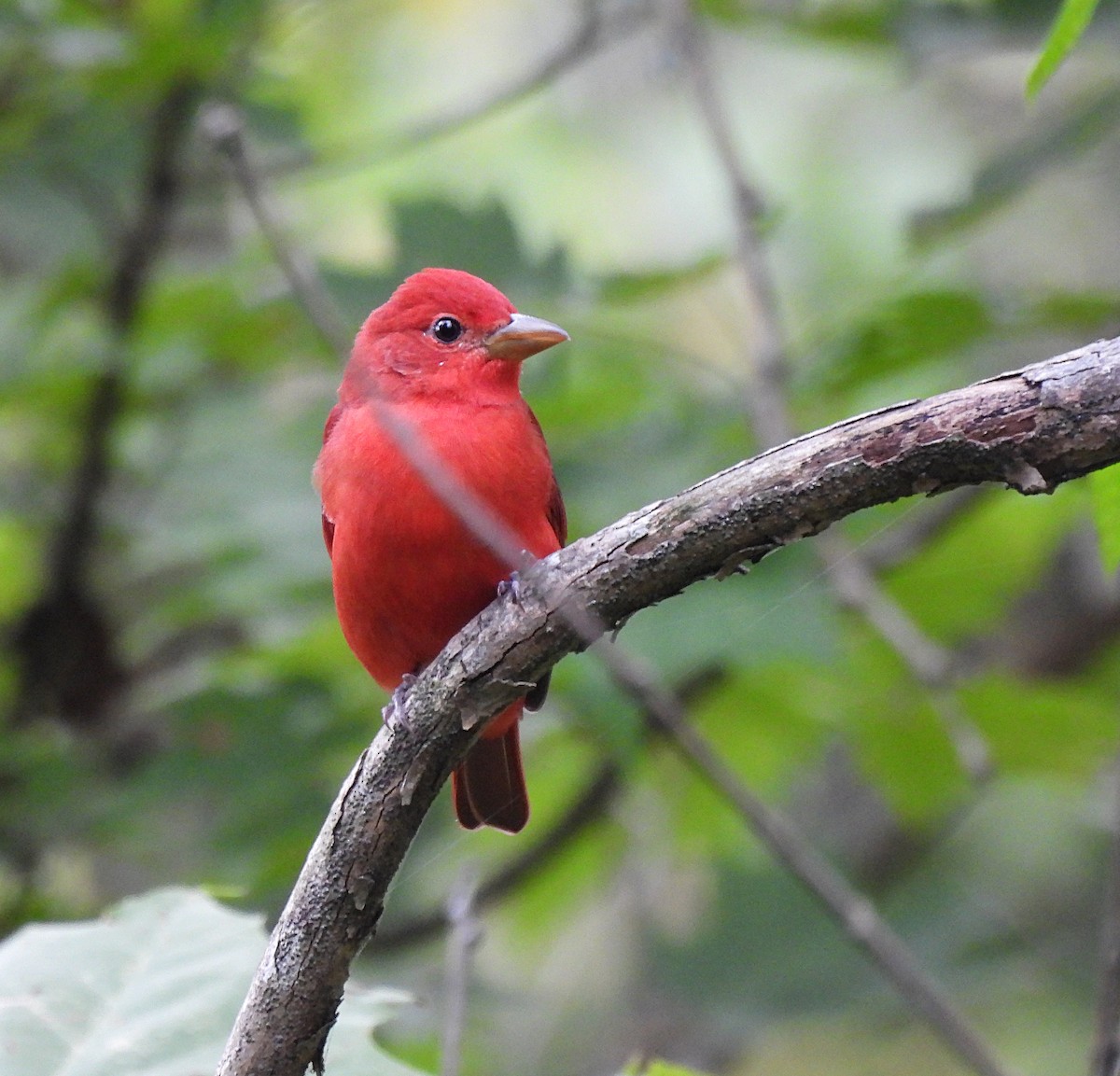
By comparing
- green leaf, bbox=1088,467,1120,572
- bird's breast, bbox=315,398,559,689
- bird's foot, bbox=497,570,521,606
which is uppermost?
bird's breast, bbox=315,398,559,689

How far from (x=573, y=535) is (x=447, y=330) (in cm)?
94

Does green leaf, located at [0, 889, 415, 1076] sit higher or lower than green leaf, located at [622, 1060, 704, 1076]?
higher

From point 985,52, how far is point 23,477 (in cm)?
315

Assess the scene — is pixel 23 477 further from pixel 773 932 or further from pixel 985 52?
pixel 985 52

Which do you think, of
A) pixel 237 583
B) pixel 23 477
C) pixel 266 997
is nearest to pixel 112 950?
pixel 266 997

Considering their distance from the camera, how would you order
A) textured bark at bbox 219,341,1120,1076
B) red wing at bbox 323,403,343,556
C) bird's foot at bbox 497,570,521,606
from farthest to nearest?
red wing at bbox 323,403,343,556
bird's foot at bbox 497,570,521,606
textured bark at bbox 219,341,1120,1076

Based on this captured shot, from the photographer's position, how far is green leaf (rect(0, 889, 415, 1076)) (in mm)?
2445

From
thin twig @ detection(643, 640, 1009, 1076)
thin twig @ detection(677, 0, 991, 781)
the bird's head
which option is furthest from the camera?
thin twig @ detection(677, 0, 991, 781)

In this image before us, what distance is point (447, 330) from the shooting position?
11.8 ft

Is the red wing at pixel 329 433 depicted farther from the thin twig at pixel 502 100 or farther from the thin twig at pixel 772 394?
the thin twig at pixel 502 100

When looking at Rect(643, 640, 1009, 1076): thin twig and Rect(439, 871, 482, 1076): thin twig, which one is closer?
Rect(439, 871, 482, 1076): thin twig

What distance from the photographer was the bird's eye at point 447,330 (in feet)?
11.8

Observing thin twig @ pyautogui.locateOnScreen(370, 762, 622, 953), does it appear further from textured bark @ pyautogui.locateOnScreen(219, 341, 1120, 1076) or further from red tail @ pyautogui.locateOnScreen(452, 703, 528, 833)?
textured bark @ pyautogui.locateOnScreen(219, 341, 1120, 1076)

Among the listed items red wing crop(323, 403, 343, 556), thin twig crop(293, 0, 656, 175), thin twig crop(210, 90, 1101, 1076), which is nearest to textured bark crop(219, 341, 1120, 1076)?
thin twig crop(210, 90, 1101, 1076)
